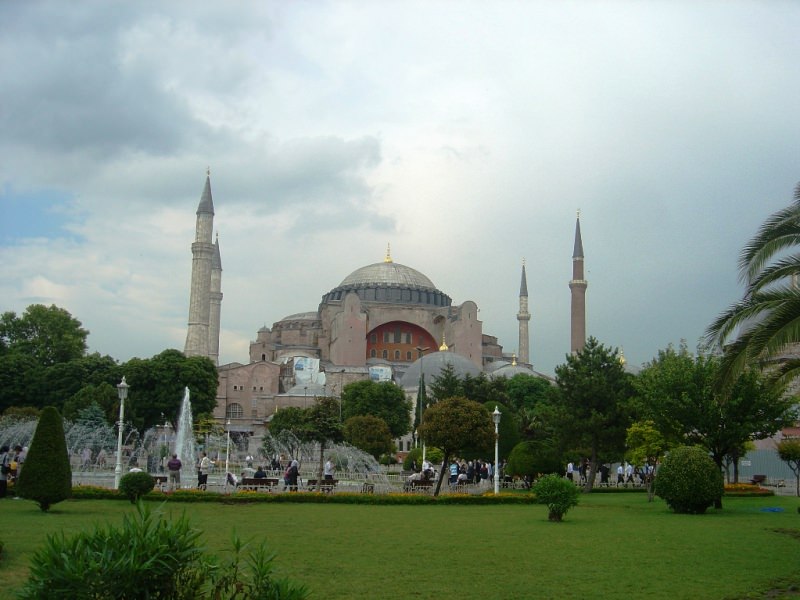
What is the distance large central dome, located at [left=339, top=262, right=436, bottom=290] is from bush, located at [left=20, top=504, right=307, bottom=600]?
70362mm

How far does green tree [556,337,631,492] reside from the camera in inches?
959

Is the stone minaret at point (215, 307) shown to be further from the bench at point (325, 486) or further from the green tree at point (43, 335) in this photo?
the bench at point (325, 486)

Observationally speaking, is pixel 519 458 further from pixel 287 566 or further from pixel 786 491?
pixel 287 566

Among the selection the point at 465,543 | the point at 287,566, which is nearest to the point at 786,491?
the point at 465,543

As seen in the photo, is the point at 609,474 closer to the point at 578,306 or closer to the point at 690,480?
the point at 690,480

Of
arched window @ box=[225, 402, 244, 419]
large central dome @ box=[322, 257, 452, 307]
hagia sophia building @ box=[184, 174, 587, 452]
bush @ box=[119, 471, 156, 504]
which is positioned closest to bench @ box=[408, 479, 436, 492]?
bush @ box=[119, 471, 156, 504]

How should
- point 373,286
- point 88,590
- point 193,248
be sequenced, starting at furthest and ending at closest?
point 373,286, point 193,248, point 88,590

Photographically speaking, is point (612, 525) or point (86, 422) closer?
point (612, 525)

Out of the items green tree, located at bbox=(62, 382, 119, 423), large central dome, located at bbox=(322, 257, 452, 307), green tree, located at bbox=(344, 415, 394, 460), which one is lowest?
green tree, located at bbox=(344, 415, 394, 460)

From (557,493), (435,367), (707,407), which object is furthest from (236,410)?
(557,493)

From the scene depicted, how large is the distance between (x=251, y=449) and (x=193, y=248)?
14218mm

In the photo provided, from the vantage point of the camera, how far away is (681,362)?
62.4 ft

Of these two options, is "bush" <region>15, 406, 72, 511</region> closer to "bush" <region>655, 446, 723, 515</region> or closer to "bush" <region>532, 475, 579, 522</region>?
"bush" <region>532, 475, 579, 522</region>

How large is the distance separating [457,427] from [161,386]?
84.5 feet
